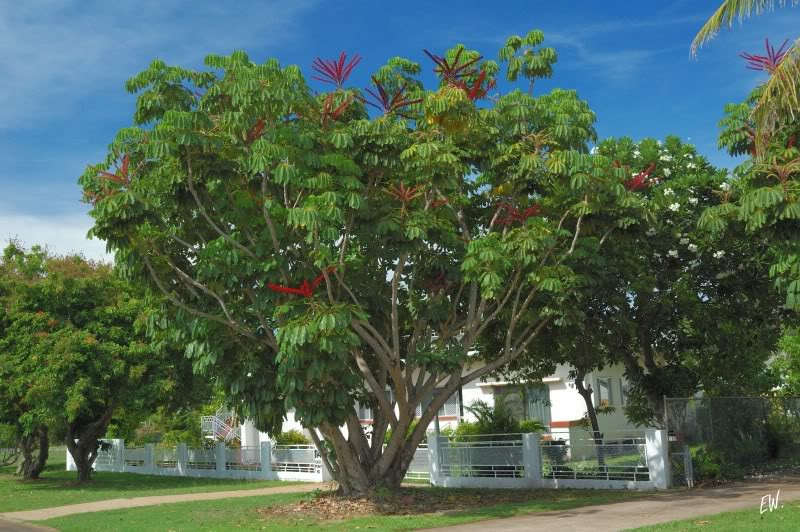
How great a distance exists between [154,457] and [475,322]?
876 inches

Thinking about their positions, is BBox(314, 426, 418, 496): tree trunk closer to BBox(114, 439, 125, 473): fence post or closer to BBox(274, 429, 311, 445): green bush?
BBox(274, 429, 311, 445): green bush

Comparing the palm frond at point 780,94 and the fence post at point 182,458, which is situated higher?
the palm frond at point 780,94

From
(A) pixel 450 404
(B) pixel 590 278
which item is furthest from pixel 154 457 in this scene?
(B) pixel 590 278

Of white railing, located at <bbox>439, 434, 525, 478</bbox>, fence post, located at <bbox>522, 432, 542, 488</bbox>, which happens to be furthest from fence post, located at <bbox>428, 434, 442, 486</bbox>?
fence post, located at <bbox>522, 432, 542, 488</bbox>

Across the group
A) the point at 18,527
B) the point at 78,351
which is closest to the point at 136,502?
the point at 18,527

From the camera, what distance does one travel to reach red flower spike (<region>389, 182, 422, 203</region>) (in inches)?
583

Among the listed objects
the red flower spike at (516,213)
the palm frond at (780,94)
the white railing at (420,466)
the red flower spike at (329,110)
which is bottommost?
the white railing at (420,466)

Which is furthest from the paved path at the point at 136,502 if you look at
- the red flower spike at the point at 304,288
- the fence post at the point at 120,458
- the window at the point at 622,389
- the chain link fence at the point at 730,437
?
the window at the point at 622,389

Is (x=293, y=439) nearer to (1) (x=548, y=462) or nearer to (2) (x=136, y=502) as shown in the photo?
(2) (x=136, y=502)

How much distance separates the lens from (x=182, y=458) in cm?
3228

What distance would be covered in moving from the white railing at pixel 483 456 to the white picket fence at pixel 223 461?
461 centimetres

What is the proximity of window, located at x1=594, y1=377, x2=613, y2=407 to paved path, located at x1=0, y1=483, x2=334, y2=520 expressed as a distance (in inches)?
593

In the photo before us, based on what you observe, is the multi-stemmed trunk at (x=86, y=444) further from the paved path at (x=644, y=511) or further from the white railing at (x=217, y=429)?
the paved path at (x=644, y=511)

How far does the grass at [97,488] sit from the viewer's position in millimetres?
22734
